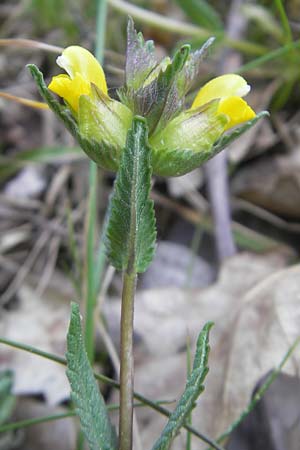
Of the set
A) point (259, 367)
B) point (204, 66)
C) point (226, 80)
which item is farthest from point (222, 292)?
point (204, 66)

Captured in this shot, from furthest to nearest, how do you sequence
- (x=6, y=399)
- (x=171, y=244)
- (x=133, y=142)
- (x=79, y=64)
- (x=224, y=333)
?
(x=171, y=244)
(x=224, y=333)
(x=6, y=399)
(x=79, y=64)
(x=133, y=142)

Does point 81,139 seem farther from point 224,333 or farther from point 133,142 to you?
point 224,333

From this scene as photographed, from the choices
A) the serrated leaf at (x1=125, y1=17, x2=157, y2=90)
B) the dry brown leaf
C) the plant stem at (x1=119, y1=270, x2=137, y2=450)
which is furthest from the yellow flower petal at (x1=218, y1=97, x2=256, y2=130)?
the dry brown leaf

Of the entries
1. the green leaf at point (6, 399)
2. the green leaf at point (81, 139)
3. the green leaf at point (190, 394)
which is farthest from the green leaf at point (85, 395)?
the green leaf at point (6, 399)

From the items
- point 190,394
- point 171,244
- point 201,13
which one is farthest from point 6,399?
point 201,13

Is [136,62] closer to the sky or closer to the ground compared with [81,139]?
closer to the sky

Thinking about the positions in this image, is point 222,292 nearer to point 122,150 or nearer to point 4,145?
point 122,150

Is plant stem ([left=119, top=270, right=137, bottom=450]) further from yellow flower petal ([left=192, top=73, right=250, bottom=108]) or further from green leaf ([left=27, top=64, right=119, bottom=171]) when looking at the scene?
Answer: yellow flower petal ([left=192, top=73, right=250, bottom=108])
